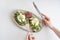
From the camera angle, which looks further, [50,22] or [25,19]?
[50,22]

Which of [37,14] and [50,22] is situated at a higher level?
[37,14]

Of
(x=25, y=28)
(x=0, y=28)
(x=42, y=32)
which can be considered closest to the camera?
(x=0, y=28)

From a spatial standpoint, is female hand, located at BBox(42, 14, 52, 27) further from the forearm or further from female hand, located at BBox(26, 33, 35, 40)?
female hand, located at BBox(26, 33, 35, 40)

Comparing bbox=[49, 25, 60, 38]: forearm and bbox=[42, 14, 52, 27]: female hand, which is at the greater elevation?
bbox=[42, 14, 52, 27]: female hand

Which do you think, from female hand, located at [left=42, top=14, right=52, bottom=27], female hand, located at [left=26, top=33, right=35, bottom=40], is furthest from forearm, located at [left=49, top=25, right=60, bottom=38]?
female hand, located at [left=26, top=33, right=35, bottom=40]

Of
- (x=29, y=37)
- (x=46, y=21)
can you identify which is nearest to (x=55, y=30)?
(x=46, y=21)

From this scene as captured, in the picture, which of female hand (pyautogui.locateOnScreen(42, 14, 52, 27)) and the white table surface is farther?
female hand (pyautogui.locateOnScreen(42, 14, 52, 27))

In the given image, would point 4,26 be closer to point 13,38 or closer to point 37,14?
point 13,38

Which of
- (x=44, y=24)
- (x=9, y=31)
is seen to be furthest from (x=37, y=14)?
(x=9, y=31)

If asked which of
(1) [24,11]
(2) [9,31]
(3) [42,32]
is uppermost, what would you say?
(1) [24,11]
